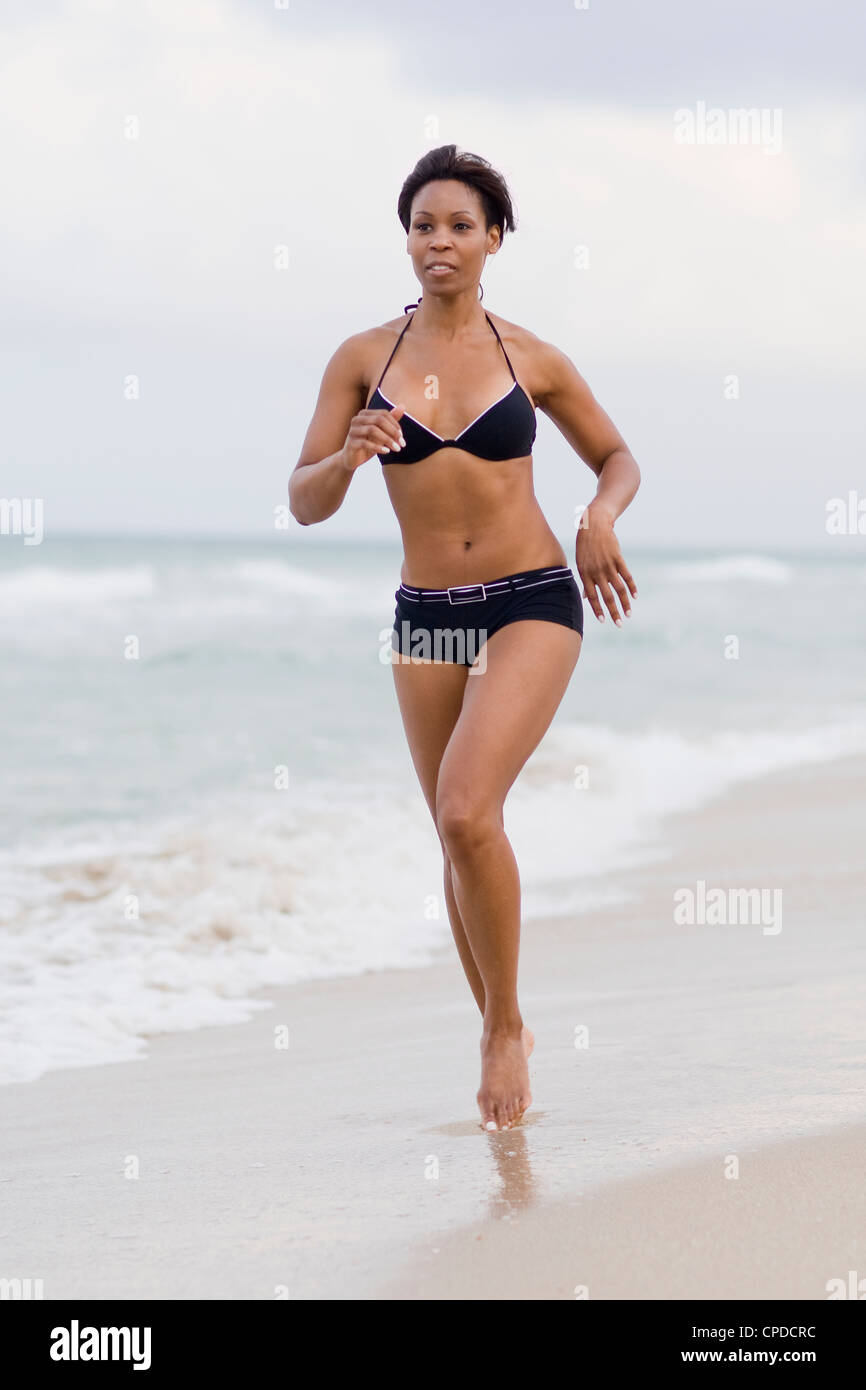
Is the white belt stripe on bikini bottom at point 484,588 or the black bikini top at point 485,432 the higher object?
the black bikini top at point 485,432

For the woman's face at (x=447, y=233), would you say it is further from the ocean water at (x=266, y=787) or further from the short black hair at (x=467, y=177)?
the ocean water at (x=266, y=787)

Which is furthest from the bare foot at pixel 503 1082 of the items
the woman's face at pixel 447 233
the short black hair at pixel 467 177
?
the short black hair at pixel 467 177

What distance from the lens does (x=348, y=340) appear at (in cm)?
392

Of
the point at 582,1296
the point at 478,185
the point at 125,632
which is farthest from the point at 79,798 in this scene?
the point at 125,632

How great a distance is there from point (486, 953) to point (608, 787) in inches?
298

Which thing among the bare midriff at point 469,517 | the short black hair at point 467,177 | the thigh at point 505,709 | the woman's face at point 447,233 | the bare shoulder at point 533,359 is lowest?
the thigh at point 505,709

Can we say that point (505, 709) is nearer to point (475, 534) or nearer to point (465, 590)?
point (465, 590)

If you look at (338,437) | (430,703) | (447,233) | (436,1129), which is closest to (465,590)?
(430,703)

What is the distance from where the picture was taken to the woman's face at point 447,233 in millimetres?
3744

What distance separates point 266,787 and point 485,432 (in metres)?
7.60

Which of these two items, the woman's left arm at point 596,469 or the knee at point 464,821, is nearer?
the knee at point 464,821

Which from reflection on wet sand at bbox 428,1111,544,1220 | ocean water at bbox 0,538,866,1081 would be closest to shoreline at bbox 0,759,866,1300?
reflection on wet sand at bbox 428,1111,544,1220

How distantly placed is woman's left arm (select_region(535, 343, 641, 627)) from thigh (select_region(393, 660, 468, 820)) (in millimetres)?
413

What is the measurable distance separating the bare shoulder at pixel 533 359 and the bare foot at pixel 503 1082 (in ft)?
5.44
